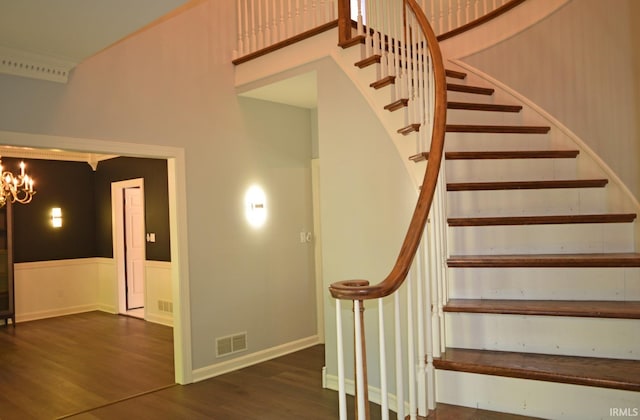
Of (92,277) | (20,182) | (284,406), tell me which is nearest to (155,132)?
(284,406)

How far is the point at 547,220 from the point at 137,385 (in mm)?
3770

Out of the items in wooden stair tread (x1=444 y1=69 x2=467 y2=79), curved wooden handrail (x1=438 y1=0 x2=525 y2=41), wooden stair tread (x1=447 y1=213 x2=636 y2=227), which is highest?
curved wooden handrail (x1=438 y1=0 x2=525 y2=41)

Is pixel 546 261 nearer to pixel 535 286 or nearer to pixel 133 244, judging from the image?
pixel 535 286

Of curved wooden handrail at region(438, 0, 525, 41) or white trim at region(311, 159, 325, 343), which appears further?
white trim at region(311, 159, 325, 343)

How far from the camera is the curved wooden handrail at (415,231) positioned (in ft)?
6.07

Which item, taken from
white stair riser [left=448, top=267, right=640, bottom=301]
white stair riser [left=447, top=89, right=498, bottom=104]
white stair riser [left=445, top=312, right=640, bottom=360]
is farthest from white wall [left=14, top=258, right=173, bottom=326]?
white stair riser [left=445, top=312, right=640, bottom=360]

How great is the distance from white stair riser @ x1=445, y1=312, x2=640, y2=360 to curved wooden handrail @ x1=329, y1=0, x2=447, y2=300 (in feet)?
1.92

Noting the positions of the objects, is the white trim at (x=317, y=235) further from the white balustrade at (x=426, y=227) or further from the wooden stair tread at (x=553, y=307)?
the wooden stair tread at (x=553, y=307)

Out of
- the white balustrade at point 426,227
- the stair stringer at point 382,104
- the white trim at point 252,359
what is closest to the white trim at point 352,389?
the white balustrade at point 426,227

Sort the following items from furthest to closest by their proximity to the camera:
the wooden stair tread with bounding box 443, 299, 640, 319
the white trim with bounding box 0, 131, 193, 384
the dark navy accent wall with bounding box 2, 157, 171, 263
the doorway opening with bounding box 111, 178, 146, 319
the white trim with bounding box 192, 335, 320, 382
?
the doorway opening with bounding box 111, 178, 146, 319, the dark navy accent wall with bounding box 2, 157, 171, 263, the white trim with bounding box 192, 335, 320, 382, the white trim with bounding box 0, 131, 193, 384, the wooden stair tread with bounding box 443, 299, 640, 319

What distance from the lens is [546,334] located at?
2348mm

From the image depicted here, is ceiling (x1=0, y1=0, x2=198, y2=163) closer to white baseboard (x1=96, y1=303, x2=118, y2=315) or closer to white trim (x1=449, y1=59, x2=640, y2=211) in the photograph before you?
white trim (x1=449, y1=59, x2=640, y2=211)

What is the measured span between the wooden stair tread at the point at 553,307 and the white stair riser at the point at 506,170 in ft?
3.83

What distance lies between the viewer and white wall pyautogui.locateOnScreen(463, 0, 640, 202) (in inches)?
133
